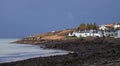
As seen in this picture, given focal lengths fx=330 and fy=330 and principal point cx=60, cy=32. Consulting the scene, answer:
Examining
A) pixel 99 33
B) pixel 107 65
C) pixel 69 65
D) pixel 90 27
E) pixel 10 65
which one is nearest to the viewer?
pixel 107 65

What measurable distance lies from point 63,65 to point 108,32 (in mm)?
108114

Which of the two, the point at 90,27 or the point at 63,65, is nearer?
the point at 63,65

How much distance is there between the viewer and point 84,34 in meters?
141

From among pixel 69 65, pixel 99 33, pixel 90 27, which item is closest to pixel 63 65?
pixel 69 65

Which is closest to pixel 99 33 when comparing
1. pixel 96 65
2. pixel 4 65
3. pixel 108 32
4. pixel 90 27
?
pixel 108 32

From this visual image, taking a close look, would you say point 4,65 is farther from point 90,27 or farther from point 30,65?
point 90,27

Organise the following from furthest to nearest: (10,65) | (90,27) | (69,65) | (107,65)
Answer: (90,27), (10,65), (69,65), (107,65)

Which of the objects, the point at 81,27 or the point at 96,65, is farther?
the point at 81,27

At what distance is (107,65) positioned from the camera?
26453mm

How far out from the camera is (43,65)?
31812 millimetres

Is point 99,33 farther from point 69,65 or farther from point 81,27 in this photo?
point 69,65

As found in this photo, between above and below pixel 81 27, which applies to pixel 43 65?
below

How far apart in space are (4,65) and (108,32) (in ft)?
336

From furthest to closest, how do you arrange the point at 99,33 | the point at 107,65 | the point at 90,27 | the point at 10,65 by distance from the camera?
the point at 90,27
the point at 99,33
the point at 10,65
the point at 107,65
